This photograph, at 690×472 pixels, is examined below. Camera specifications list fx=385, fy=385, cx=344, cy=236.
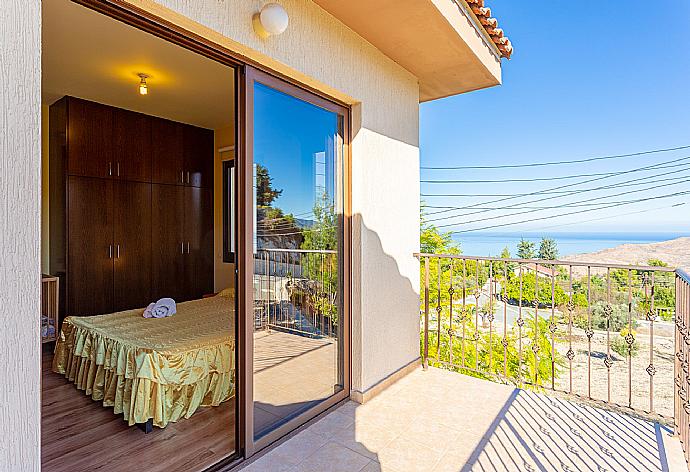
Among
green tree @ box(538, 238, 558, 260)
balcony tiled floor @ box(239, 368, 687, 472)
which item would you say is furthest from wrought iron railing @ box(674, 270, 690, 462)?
green tree @ box(538, 238, 558, 260)

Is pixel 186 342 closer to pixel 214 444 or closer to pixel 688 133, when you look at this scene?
Result: pixel 214 444

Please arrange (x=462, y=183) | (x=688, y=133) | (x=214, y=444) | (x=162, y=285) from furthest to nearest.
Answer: (x=462, y=183) < (x=688, y=133) < (x=162, y=285) < (x=214, y=444)

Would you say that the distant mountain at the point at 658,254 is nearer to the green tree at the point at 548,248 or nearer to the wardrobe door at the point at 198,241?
the green tree at the point at 548,248

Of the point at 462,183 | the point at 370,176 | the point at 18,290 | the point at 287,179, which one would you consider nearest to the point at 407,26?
the point at 370,176

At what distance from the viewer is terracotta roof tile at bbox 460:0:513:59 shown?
277 centimetres

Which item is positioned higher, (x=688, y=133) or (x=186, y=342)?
(x=688, y=133)

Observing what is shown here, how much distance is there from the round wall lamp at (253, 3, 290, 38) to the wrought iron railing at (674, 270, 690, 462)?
250cm

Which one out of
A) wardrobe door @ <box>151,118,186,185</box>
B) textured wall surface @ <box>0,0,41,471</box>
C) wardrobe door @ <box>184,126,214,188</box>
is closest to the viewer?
textured wall surface @ <box>0,0,41,471</box>

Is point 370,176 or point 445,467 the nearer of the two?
point 445,467

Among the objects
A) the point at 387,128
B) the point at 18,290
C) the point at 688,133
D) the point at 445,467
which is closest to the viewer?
the point at 18,290

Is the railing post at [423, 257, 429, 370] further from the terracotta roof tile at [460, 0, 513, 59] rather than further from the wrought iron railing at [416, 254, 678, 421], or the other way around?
the terracotta roof tile at [460, 0, 513, 59]

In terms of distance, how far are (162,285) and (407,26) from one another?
4.34m

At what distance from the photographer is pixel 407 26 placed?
8.61 ft

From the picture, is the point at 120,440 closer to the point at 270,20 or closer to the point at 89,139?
the point at 270,20
